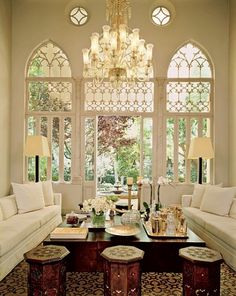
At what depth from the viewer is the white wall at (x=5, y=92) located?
604cm

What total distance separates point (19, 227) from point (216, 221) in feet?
8.56

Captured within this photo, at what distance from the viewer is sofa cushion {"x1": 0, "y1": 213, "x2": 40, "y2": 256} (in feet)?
11.4

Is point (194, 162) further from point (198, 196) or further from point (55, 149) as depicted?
point (55, 149)

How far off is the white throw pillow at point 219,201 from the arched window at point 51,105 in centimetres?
288

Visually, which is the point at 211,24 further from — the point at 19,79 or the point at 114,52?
the point at 19,79

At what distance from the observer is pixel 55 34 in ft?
21.6

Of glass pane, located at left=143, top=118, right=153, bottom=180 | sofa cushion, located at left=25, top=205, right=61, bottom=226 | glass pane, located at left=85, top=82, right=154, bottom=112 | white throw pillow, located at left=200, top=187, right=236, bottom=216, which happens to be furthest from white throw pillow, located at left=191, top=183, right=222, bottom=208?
sofa cushion, located at left=25, top=205, right=61, bottom=226

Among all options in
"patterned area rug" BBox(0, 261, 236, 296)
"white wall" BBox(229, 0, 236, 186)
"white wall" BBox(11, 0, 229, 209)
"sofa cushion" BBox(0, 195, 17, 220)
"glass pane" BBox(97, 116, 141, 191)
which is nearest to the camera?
"patterned area rug" BBox(0, 261, 236, 296)

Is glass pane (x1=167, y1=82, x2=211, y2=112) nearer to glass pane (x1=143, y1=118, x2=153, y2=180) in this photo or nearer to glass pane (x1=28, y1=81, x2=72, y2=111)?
glass pane (x1=143, y1=118, x2=153, y2=180)

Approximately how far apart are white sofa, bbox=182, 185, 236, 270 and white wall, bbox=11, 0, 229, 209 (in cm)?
139

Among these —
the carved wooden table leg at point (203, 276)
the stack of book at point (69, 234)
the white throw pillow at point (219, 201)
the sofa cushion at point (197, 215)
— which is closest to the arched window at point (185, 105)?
the sofa cushion at point (197, 215)

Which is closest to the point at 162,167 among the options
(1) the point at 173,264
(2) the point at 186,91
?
(2) the point at 186,91

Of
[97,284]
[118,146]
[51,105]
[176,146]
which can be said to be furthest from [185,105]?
[97,284]

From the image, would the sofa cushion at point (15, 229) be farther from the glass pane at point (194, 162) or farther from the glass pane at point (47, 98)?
the glass pane at point (194, 162)
